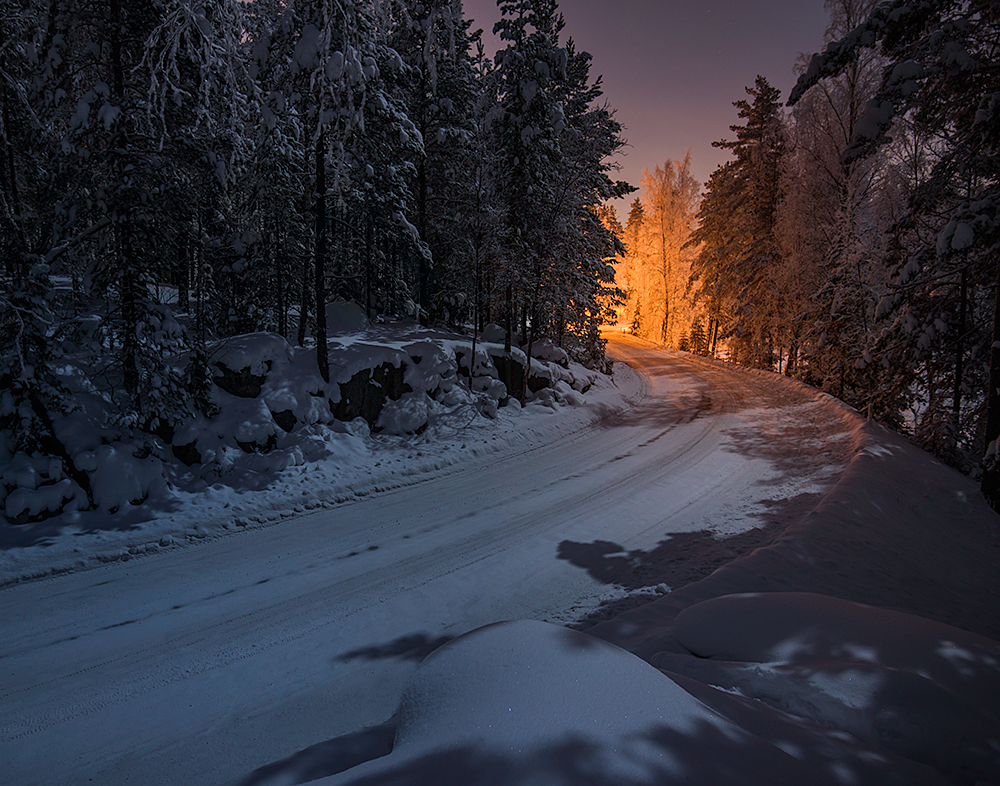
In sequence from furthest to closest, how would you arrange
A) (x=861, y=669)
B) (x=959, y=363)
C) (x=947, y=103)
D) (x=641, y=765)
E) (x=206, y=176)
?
(x=959, y=363) → (x=206, y=176) → (x=947, y=103) → (x=861, y=669) → (x=641, y=765)

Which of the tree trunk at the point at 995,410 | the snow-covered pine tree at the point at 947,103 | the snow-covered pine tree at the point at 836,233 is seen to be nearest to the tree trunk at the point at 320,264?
the snow-covered pine tree at the point at 947,103

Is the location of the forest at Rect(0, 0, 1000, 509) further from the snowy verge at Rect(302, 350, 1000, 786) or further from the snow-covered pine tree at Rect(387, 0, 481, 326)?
the snowy verge at Rect(302, 350, 1000, 786)

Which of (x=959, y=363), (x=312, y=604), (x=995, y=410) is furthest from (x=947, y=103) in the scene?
(x=312, y=604)

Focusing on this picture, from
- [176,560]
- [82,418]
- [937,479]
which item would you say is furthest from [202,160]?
[937,479]

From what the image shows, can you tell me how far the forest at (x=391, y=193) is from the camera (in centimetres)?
779

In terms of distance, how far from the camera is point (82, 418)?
8289 mm

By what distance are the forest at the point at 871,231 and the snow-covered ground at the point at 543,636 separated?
10.6ft

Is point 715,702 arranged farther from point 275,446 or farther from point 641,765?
point 275,446

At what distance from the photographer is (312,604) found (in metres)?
5.53

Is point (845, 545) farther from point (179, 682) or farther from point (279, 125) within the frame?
point (279, 125)

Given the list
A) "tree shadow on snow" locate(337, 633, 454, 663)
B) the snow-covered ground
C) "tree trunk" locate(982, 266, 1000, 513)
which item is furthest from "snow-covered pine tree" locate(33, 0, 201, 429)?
"tree trunk" locate(982, 266, 1000, 513)

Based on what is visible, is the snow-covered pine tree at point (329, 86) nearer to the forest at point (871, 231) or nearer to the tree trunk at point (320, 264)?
the tree trunk at point (320, 264)

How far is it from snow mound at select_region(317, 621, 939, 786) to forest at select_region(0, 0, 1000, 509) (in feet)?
28.0

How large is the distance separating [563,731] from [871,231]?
2221 centimetres
